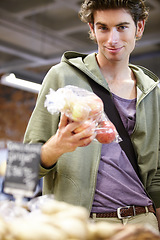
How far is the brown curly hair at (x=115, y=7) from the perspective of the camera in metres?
1.75

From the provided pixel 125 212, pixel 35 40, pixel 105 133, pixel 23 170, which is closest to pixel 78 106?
pixel 105 133

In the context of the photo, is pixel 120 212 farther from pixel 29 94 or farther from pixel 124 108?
pixel 29 94

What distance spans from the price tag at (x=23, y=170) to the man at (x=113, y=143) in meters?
0.27

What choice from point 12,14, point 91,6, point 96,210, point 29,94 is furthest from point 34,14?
point 96,210

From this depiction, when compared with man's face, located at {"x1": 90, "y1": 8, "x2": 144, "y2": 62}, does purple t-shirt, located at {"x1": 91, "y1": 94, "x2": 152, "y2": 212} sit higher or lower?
lower

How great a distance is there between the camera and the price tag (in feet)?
3.74

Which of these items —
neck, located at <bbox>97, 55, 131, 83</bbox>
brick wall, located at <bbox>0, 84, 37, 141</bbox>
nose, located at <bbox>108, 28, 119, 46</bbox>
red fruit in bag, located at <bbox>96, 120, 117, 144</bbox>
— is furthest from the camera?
brick wall, located at <bbox>0, 84, 37, 141</bbox>

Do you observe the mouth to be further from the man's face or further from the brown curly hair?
the brown curly hair

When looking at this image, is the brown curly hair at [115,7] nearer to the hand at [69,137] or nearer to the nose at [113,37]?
the nose at [113,37]

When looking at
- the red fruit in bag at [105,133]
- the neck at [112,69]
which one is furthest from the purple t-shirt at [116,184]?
the neck at [112,69]

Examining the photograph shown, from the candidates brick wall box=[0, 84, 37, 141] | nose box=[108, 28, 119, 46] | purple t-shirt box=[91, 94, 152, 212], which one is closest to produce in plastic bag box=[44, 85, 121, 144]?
purple t-shirt box=[91, 94, 152, 212]

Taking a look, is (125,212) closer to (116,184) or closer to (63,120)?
(116,184)

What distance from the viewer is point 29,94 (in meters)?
8.69

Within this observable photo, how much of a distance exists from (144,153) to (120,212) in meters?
0.33
